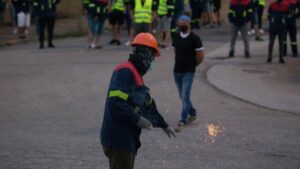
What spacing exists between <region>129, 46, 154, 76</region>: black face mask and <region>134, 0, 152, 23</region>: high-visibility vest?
12.8 meters

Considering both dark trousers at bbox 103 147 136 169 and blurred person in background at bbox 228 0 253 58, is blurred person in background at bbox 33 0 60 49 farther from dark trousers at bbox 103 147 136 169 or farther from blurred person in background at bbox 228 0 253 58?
dark trousers at bbox 103 147 136 169

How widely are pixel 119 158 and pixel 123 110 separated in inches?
17.3

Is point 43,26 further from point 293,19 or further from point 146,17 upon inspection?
point 293,19

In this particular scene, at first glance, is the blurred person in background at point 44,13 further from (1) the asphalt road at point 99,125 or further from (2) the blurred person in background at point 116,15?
(1) the asphalt road at point 99,125

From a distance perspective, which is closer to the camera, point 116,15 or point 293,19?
point 293,19

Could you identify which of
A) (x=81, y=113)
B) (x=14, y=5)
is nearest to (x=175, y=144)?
(x=81, y=113)

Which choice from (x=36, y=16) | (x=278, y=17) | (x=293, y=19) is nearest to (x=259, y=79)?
(x=278, y=17)

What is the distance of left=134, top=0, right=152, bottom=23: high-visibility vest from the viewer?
19.5 m

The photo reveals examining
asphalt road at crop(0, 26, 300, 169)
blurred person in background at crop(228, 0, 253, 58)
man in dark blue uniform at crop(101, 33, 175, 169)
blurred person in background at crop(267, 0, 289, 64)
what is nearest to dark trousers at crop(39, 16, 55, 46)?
asphalt road at crop(0, 26, 300, 169)

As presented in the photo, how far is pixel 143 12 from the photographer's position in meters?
19.5

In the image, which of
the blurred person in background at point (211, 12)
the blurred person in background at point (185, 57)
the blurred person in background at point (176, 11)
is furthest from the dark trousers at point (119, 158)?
the blurred person in background at point (211, 12)

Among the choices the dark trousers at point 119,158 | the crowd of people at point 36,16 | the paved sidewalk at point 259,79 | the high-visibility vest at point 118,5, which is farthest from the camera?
the high-visibility vest at point 118,5

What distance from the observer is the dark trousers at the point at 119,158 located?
21.0 feet

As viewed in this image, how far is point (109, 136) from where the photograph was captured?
6395 millimetres
